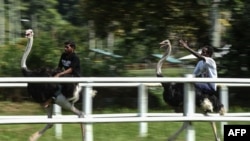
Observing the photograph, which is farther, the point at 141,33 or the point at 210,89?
the point at 141,33

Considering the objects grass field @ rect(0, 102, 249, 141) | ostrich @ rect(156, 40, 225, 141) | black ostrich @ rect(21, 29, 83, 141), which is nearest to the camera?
black ostrich @ rect(21, 29, 83, 141)

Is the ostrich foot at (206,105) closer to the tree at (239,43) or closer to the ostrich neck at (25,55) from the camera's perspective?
the ostrich neck at (25,55)

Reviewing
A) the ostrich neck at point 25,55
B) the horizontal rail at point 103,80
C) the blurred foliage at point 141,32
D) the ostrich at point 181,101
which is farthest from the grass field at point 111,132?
the blurred foliage at point 141,32

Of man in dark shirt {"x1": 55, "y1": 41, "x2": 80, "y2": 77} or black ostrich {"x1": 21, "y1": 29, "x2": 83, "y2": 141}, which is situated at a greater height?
man in dark shirt {"x1": 55, "y1": 41, "x2": 80, "y2": 77}

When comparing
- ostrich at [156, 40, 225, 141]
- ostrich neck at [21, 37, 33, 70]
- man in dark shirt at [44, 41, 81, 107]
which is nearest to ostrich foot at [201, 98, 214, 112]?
ostrich at [156, 40, 225, 141]

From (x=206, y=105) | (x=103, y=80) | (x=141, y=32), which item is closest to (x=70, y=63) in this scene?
(x=103, y=80)

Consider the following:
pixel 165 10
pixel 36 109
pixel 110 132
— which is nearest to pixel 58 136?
pixel 110 132

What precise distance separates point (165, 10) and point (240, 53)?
102 inches

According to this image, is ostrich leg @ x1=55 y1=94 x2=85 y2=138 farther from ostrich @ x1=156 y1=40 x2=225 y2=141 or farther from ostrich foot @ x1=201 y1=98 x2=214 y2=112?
ostrich foot @ x1=201 y1=98 x2=214 y2=112

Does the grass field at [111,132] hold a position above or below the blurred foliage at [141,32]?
below

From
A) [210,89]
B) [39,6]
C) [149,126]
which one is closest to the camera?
[210,89]

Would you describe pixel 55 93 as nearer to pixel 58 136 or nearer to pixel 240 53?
pixel 58 136

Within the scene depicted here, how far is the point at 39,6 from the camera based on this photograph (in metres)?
60.9

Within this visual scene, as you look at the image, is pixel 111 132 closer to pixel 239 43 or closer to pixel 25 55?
pixel 25 55
